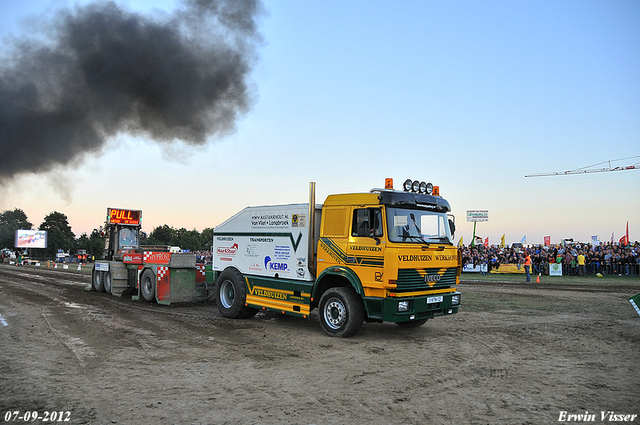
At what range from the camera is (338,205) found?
941cm

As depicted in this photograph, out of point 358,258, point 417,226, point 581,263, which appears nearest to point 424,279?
point 417,226

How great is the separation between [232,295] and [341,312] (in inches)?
153

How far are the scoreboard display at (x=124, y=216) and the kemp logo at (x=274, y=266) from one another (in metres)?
10.8

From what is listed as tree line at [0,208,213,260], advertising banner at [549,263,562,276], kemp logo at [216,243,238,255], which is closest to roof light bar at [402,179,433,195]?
kemp logo at [216,243,238,255]

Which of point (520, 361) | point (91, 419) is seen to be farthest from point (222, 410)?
point (520, 361)

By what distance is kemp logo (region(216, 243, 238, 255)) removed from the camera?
11.7 metres

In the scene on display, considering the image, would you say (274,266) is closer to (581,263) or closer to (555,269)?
(581,263)

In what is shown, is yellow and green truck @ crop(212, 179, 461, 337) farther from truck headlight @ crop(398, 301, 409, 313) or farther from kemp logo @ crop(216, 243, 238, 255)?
kemp logo @ crop(216, 243, 238, 255)

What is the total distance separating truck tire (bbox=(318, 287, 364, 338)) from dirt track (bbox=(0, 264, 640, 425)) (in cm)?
24

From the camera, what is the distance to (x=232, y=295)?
38.5 ft

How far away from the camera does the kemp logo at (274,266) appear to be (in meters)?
10.2

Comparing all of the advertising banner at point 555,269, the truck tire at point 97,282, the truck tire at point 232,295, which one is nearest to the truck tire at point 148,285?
the truck tire at point 232,295

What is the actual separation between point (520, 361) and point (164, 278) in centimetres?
1064

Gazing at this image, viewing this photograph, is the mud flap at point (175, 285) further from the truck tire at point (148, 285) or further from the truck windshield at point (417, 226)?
the truck windshield at point (417, 226)
